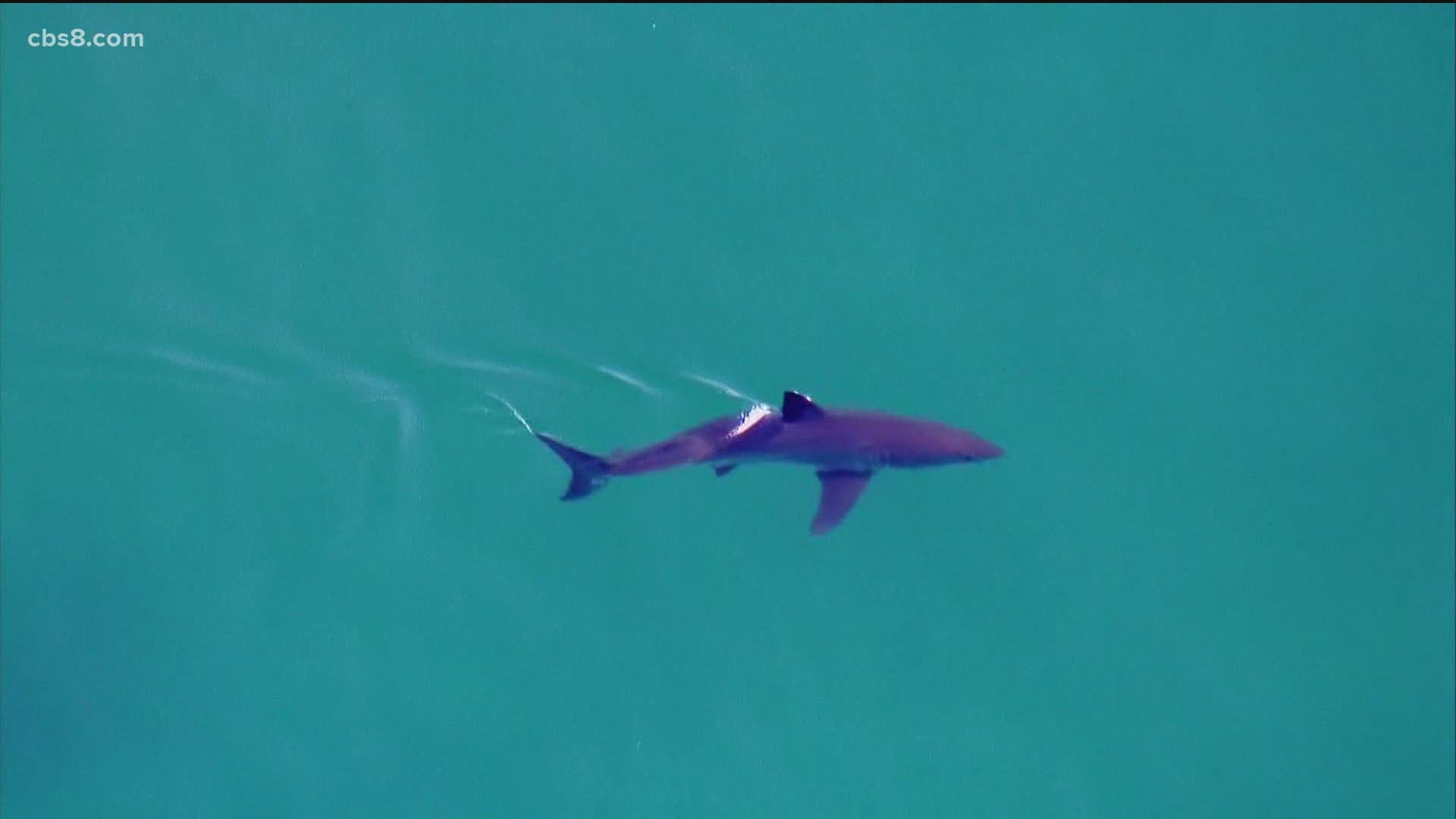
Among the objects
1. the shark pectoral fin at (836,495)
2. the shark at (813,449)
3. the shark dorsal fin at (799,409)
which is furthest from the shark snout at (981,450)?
the shark dorsal fin at (799,409)

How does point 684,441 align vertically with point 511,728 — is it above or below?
above

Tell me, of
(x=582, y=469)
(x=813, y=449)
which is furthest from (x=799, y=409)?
(x=582, y=469)

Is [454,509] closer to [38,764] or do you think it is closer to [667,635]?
[667,635]

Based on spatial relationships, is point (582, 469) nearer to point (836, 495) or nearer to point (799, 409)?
point (799, 409)

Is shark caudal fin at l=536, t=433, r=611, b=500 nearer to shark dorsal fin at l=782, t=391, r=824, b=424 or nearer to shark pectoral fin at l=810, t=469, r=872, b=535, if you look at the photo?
shark dorsal fin at l=782, t=391, r=824, b=424

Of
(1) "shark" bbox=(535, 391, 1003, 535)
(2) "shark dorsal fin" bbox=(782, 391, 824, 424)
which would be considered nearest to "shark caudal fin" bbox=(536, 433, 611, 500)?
(1) "shark" bbox=(535, 391, 1003, 535)

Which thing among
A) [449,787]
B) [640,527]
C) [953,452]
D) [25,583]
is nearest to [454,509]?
[640,527]
